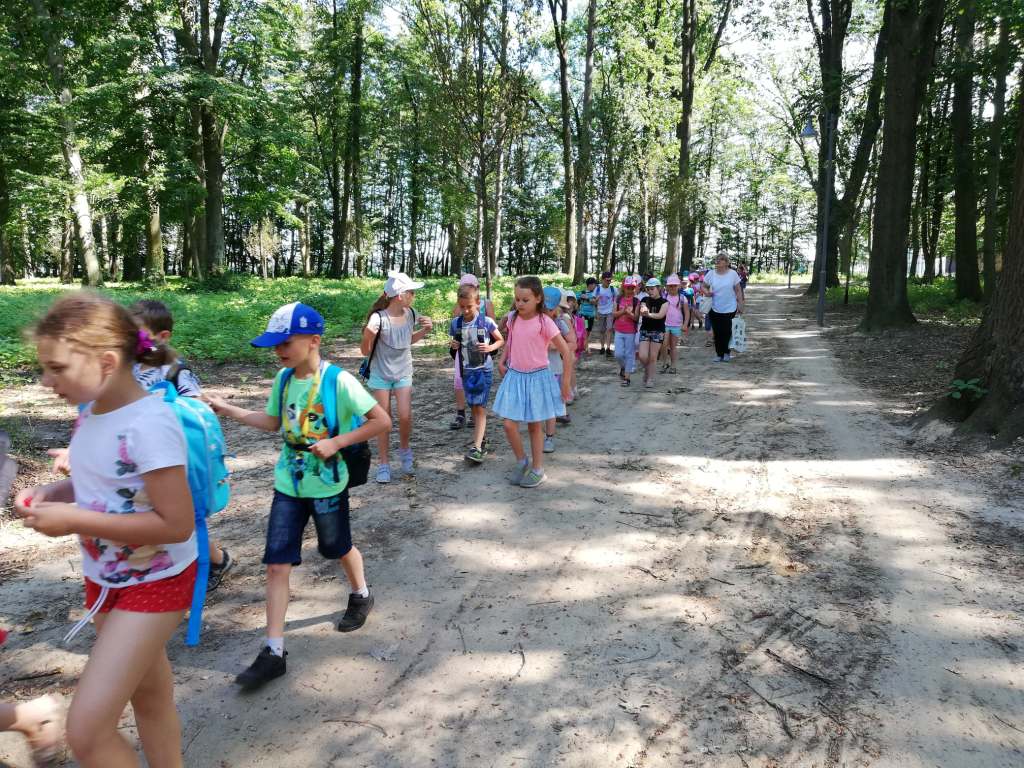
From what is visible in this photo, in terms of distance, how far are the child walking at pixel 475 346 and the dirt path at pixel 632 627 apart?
82cm

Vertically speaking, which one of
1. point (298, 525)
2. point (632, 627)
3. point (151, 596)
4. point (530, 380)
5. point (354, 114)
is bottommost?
point (632, 627)

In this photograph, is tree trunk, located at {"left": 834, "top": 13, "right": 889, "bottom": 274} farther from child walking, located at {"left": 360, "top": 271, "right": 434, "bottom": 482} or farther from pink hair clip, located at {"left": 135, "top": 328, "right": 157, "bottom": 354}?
pink hair clip, located at {"left": 135, "top": 328, "right": 157, "bottom": 354}

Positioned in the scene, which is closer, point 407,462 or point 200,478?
point 200,478

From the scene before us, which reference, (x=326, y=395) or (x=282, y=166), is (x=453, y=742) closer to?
(x=326, y=395)

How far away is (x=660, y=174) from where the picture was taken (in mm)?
26047

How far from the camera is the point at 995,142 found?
1599cm

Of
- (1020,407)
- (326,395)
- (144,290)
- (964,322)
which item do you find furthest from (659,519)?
(144,290)

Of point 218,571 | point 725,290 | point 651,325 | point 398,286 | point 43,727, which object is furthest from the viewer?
point 725,290

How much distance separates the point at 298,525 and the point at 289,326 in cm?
102

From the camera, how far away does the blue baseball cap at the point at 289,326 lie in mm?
2945

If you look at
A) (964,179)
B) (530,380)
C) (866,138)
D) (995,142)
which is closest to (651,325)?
(530,380)

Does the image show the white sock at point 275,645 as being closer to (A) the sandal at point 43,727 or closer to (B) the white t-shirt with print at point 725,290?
(A) the sandal at point 43,727

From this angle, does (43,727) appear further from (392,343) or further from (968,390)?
(968,390)

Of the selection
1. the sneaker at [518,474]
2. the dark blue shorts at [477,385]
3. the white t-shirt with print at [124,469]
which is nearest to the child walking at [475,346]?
the dark blue shorts at [477,385]
